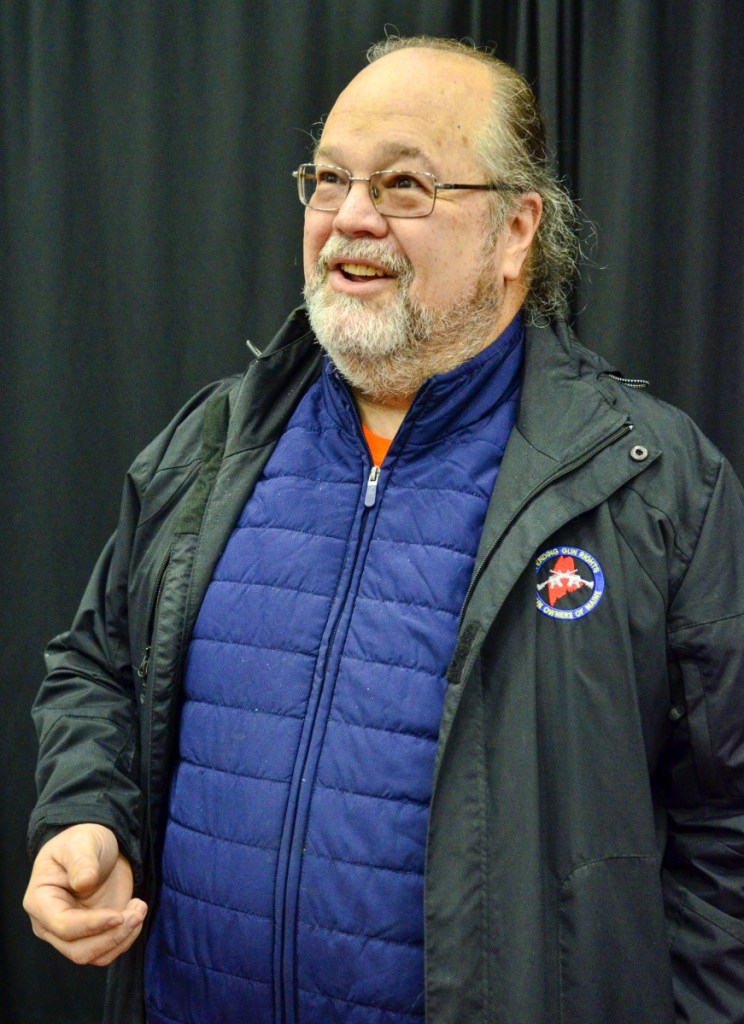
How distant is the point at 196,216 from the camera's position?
2.16m

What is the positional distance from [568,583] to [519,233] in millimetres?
648

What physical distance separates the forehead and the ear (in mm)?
130

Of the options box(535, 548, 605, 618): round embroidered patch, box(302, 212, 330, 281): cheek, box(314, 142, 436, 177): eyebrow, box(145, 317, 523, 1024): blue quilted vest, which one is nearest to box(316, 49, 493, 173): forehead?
box(314, 142, 436, 177): eyebrow

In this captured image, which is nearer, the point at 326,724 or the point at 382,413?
the point at 326,724

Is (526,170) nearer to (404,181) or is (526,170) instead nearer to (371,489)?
(404,181)

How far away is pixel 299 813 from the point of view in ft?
4.42

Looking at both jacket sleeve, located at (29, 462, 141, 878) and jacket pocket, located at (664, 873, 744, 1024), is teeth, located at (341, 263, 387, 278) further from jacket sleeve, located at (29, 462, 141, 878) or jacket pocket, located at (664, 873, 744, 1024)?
jacket pocket, located at (664, 873, 744, 1024)

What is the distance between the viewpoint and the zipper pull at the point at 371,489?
58.4 inches

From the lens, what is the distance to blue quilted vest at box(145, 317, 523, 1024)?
1.32 meters

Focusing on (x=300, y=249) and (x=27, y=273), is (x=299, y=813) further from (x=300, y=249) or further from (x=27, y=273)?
(x=27, y=273)

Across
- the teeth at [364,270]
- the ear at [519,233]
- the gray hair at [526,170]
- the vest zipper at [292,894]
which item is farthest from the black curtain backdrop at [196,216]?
the vest zipper at [292,894]

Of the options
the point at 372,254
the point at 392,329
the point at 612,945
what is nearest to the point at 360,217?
the point at 372,254

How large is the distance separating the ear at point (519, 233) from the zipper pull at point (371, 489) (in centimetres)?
41

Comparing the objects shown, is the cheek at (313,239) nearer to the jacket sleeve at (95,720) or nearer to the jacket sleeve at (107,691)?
the jacket sleeve at (107,691)
